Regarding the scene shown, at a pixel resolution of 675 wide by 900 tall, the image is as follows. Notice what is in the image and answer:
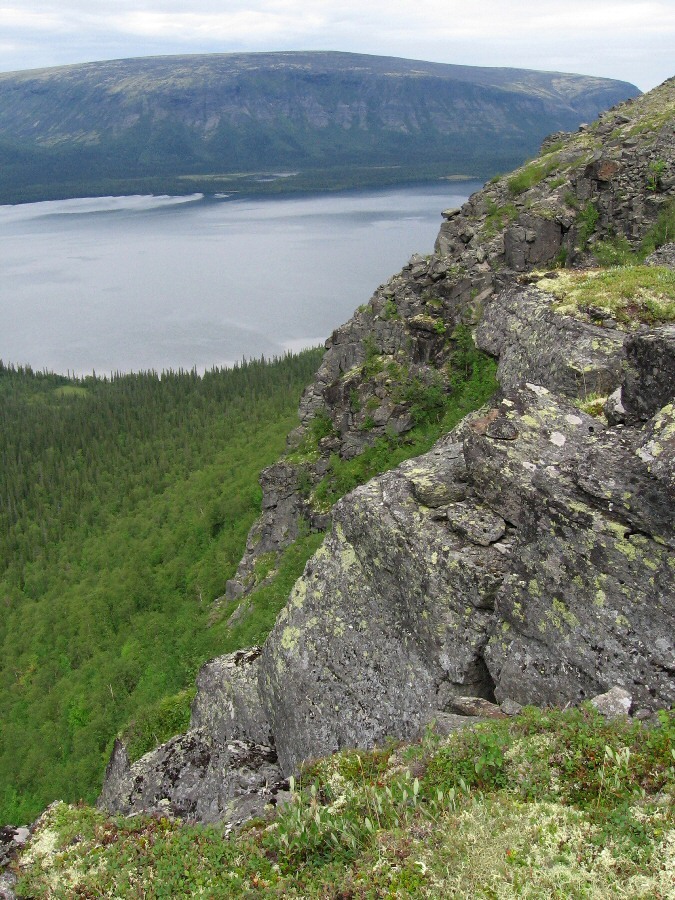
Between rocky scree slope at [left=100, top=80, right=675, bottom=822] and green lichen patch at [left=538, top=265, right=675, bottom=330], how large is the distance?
67mm

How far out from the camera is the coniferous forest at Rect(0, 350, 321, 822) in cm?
5256

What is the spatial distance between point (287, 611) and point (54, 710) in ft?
223

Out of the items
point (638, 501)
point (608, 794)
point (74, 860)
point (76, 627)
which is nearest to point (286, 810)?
point (74, 860)

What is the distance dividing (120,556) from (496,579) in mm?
100399

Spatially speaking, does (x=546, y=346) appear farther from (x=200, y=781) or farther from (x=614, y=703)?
(x=200, y=781)

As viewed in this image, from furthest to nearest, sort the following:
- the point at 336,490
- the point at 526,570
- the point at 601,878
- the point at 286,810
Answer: the point at 336,490
the point at 526,570
the point at 286,810
the point at 601,878

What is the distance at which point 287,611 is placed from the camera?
15.9 meters

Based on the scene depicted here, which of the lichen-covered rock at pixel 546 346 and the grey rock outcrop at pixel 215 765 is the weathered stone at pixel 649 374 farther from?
the grey rock outcrop at pixel 215 765

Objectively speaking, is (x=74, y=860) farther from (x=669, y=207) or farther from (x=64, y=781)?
(x=64, y=781)

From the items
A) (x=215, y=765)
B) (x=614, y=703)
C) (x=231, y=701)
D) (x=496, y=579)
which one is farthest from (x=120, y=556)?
(x=614, y=703)

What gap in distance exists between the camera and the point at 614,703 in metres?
10.0

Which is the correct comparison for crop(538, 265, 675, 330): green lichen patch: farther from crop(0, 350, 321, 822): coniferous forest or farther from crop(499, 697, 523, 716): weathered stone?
crop(0, 350, 321, 822): coniferous forest

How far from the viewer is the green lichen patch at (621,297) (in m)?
16.2

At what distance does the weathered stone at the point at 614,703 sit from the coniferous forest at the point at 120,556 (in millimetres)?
14400
